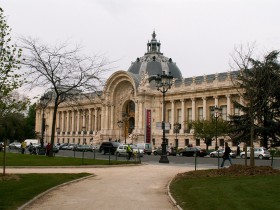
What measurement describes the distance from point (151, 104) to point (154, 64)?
1010 centimetres

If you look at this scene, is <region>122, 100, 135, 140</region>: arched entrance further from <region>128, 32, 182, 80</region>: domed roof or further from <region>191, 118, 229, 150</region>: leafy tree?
<region>191, 118, 229, 150</region>: leafy tree

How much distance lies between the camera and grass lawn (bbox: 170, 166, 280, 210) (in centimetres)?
1127

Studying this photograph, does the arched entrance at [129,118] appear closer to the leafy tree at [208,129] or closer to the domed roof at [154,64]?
the domed roof at [154,64]

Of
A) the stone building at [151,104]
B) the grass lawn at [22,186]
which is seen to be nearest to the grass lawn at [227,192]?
the grass lawn at [22,186]

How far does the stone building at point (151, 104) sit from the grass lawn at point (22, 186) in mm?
54609

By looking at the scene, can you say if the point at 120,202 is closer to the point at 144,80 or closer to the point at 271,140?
the point at 271,140

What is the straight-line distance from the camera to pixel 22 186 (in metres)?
15.5

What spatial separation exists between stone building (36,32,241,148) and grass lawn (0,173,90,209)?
179ft

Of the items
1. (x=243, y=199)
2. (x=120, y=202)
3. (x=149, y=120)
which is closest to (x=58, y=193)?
(x=120, y=202)

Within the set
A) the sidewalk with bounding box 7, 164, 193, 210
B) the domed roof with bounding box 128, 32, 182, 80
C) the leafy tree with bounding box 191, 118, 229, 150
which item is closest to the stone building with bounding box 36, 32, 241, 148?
the domed roof with bounding box 128, 32, 182, 80

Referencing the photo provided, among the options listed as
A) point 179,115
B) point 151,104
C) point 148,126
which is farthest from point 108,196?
point 151,104

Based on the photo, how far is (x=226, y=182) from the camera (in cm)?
1655

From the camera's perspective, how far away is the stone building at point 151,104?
2992 inches

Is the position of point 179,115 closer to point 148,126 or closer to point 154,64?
point 148,126
